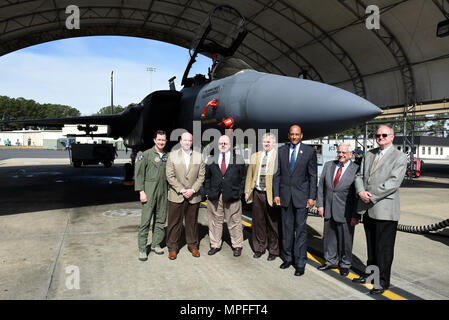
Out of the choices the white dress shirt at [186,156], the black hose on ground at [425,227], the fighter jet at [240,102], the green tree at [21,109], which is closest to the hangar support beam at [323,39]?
the fighter jet at [240,102]

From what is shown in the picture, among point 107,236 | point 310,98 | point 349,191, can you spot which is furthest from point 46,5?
point 349,191

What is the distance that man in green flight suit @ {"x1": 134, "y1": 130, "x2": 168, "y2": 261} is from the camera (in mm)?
4027

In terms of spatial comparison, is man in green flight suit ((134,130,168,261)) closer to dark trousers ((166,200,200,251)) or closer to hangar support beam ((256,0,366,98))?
dark trousers ((166,200,200,251))

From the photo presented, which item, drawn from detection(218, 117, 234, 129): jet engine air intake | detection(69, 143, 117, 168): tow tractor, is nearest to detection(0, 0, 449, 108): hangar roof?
detection(69, 143, 117, 168): tow tractor

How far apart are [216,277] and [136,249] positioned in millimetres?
1494

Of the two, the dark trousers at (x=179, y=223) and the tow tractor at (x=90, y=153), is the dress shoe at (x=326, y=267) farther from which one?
the tow tractor at (x=90, y=153)

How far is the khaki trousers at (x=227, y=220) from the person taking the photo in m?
4.24

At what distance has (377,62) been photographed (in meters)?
16.8

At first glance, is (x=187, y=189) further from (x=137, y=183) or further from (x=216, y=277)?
(x=216, y=277)

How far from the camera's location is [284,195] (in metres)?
3.86

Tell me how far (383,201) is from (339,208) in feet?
1.88

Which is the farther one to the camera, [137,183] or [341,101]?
[137,183]

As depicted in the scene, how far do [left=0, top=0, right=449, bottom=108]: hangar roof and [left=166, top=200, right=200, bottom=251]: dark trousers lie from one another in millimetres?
12718
